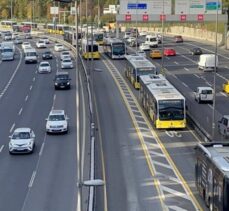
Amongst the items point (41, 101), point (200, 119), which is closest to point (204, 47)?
point (41, 101)

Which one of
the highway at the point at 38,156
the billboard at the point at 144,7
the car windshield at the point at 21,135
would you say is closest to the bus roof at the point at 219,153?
the highway at the point at 38,156

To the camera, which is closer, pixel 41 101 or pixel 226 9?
pixel 41 101

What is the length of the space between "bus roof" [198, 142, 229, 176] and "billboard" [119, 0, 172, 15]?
3231 inches

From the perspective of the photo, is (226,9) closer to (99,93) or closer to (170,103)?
(99,93)

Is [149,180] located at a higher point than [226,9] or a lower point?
lower

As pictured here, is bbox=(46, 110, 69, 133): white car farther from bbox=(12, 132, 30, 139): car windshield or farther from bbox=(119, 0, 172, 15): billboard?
bbox=(119, 0, 172, 15): billboard

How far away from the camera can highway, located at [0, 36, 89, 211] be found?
3444 centimetres

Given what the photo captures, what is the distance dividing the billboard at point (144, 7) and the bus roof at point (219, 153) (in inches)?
3231

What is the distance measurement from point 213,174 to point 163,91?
2383cm

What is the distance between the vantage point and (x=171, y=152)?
44.4 meters

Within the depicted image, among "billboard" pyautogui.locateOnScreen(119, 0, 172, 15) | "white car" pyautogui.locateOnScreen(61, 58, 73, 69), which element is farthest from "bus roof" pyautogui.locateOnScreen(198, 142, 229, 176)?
"billboard" pyautogui.locateOnScreen(119, 0, 172, 15)

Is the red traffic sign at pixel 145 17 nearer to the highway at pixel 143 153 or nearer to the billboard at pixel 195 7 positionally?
the billboard at pixel 195 7

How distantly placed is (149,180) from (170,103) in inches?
569

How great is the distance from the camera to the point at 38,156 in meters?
43.9
